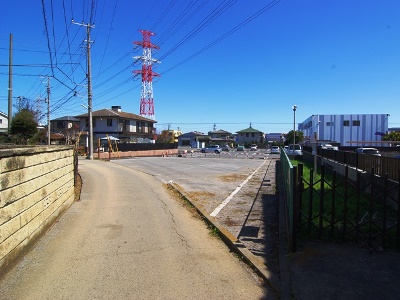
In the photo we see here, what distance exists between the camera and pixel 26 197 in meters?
6.11

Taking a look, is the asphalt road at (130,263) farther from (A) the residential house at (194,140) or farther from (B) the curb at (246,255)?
(A) the residential house at (194,140)

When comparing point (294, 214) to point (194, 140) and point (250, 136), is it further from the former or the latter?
point (250, 136)

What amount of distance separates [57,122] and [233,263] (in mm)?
84333

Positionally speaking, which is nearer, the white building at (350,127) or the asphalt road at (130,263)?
the asphalt road at (130,263)

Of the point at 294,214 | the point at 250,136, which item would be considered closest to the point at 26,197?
the point at 294,214

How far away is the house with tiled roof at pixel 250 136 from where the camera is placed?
126 m

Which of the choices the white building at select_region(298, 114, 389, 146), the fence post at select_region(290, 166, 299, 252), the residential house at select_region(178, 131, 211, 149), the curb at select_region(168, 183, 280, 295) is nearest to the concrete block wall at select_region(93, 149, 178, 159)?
the curb at select_region(168, 183, 280, 295)

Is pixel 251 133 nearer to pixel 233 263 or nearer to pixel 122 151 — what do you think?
pixel 122 151

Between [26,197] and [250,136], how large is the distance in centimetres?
12348

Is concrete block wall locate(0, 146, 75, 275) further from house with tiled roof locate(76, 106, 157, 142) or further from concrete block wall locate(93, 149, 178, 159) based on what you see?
house with tiled roof locate(76, 106, 157, 142)

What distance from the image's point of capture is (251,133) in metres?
127

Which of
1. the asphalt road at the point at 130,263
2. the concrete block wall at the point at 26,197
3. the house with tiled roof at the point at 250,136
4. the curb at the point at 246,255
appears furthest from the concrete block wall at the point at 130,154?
the house with tiled roof at the point at 250,136

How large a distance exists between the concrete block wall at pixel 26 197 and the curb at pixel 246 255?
343 centimetres

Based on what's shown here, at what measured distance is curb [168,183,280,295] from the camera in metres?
4.75
